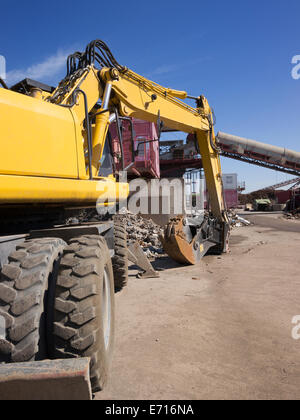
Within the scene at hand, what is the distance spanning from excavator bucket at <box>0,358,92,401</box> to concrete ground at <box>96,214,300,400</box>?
3.64ft

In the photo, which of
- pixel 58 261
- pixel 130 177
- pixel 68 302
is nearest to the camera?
pixel 68 302

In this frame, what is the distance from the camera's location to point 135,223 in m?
13.5

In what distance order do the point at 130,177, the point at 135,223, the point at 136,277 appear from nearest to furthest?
the point at 136,277 < the point at 135,223 < the point at 130,177

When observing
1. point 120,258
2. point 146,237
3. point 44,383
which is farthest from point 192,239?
point 44,383

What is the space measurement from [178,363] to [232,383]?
0.61 m

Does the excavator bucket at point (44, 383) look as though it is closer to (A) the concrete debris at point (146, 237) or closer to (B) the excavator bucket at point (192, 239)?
(B) the excavator bucket at point (192, 239)

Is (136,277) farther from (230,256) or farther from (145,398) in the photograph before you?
(145,398)

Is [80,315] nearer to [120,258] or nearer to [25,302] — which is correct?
[25,302]

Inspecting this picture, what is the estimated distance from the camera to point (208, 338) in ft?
13.1

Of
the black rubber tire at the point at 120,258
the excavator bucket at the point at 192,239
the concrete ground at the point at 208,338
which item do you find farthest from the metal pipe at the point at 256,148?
the black rubber tire at the point at 120,258

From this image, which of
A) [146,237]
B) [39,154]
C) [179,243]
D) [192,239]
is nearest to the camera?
[39,154]

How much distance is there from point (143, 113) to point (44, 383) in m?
5.73

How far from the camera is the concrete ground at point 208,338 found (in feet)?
9.64
